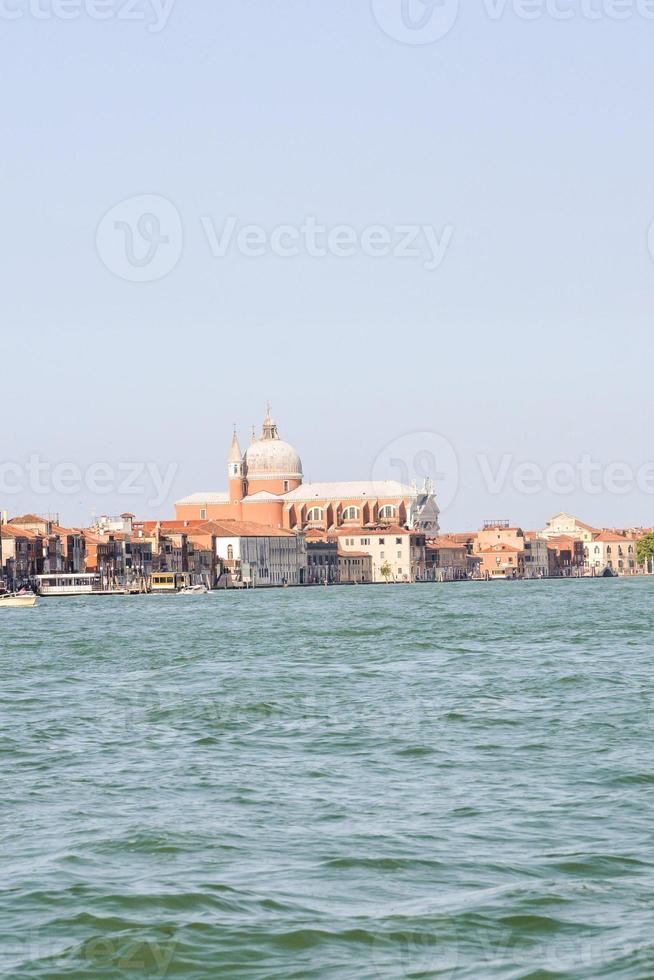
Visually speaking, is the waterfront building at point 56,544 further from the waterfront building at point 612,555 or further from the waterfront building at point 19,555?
the waterfront building at point 612,555

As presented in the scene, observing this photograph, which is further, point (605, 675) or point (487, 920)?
point (605, 675)

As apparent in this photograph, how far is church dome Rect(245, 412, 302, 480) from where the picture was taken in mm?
130375

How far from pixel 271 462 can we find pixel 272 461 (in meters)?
0.12

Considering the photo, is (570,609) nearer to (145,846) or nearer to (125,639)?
(125,639)

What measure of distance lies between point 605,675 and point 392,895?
560 inches

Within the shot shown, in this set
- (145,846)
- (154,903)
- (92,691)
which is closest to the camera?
(154,903)

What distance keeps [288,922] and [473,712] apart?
9.52 m

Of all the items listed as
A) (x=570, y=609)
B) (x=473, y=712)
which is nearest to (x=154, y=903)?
(x=473, y=712)

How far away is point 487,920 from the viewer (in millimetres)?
7953

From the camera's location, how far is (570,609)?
5181 centimetres

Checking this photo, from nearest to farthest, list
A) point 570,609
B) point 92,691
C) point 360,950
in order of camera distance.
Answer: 1. point 360,950
2. point 92,691
3. point 570,609

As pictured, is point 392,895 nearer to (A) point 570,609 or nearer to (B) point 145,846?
(B) point 145,846

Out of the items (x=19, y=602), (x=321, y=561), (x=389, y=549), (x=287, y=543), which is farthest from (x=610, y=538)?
(x=19, y=602)

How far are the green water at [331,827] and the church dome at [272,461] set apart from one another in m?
108
